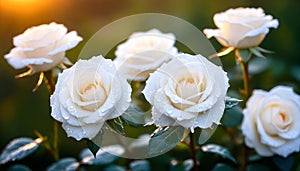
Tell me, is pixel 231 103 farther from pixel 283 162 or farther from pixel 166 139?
pixel 283 162

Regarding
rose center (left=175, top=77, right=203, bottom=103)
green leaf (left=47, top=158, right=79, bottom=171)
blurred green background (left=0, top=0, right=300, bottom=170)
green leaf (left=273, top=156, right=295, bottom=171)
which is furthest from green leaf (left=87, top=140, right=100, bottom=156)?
blurred green background (left=0, top=0, right=300, bottom=170)

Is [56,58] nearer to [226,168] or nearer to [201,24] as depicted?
[226,168]

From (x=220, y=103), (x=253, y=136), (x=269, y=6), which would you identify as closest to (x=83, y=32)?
(x=269, y=6)

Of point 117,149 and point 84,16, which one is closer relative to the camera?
point 117,149

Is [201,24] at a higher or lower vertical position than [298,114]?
lower

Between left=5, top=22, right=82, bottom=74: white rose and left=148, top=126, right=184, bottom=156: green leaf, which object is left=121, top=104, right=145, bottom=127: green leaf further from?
left=5, top=22, right=82, bottom=74: white rose

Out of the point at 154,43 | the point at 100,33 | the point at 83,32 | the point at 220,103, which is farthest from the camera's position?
the point at 83,32

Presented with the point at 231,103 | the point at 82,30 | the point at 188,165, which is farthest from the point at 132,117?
the point at 82,30

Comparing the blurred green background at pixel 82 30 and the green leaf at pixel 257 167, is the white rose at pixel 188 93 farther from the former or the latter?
the blurred green background at pixel 82 30
